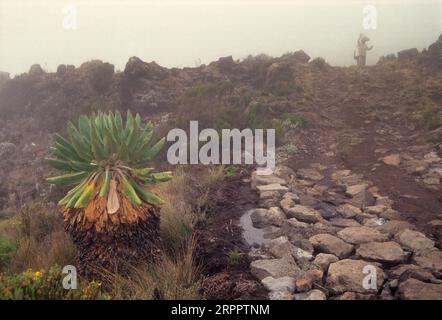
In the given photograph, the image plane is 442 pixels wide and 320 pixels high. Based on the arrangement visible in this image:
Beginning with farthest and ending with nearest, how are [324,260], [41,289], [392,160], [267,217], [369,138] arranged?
[369,138] → [392,160] → [267,217] → [324,260] → [41,289]

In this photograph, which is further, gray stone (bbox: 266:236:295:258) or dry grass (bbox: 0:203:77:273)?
gray stone (bbox: 266:236:295:258)

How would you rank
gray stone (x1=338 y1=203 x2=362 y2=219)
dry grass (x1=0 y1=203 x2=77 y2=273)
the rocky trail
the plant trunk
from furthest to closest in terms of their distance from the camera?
1. gray stone (x1=338 y1=203 x2=362 y2=219)
2. dry grass (x1=0 y1=203 x2=77 y2=273)
3. the plant trunk
4. the rocky trail

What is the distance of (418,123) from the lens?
10.4 metres

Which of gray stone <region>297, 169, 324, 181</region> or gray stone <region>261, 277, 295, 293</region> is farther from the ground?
gray stone <region>297, 169, 324, 181</region>

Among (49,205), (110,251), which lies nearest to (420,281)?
(110,251)

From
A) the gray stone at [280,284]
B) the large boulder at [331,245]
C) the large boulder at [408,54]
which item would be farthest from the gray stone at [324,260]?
the large boulder at [408,54]

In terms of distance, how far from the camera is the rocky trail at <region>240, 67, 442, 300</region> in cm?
432

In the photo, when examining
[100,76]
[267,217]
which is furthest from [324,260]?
[100,76]

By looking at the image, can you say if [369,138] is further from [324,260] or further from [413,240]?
[324,260]

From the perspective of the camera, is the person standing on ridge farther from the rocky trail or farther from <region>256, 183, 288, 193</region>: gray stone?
<region>256, 183, 288, 193</region>: gray stone

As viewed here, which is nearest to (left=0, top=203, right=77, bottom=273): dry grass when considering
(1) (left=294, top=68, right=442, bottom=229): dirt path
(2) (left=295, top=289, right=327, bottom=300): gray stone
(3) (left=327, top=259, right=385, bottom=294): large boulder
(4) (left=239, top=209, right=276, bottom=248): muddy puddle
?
(4) (left=239, top=209, right=276, bottom=248): muddy puddle

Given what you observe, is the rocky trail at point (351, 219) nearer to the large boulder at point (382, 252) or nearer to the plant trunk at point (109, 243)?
the large boulder at point (382, 252)

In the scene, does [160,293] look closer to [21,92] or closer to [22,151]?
[22,151]

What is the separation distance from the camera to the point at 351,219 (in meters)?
6.19
